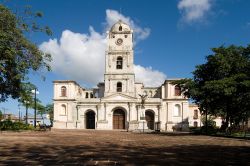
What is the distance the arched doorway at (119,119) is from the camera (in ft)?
199

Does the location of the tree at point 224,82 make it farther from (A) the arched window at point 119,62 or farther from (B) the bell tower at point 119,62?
(A) the arched window at point 119,62

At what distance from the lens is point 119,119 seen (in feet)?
200

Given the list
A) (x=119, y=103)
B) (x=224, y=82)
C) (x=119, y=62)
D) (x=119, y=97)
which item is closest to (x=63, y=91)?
(x=119, y=97)

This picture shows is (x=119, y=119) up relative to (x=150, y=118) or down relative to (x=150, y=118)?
down

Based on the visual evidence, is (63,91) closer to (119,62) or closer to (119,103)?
(119,103)

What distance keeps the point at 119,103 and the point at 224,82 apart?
32.3m

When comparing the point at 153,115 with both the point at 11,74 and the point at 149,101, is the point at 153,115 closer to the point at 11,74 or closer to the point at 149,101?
the point at 149,101

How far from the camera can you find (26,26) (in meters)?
23.6

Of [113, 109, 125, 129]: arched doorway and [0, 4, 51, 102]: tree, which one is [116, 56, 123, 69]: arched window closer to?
[113, 109, 125, 129]: arched doorway

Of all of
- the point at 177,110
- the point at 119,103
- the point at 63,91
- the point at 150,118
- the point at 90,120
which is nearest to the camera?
the point at 119,103

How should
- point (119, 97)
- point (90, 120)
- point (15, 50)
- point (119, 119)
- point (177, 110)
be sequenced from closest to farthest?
point (15, 50), point (119, 97), point (119, 119), point (177, 110), point (90, 120)

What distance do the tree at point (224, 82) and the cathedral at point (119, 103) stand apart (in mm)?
23834

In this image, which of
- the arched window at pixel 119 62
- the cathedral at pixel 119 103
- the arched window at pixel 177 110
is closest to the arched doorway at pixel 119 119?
the cathedral at pixel 119 103

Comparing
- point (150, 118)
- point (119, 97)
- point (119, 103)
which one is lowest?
point (150, 118)
